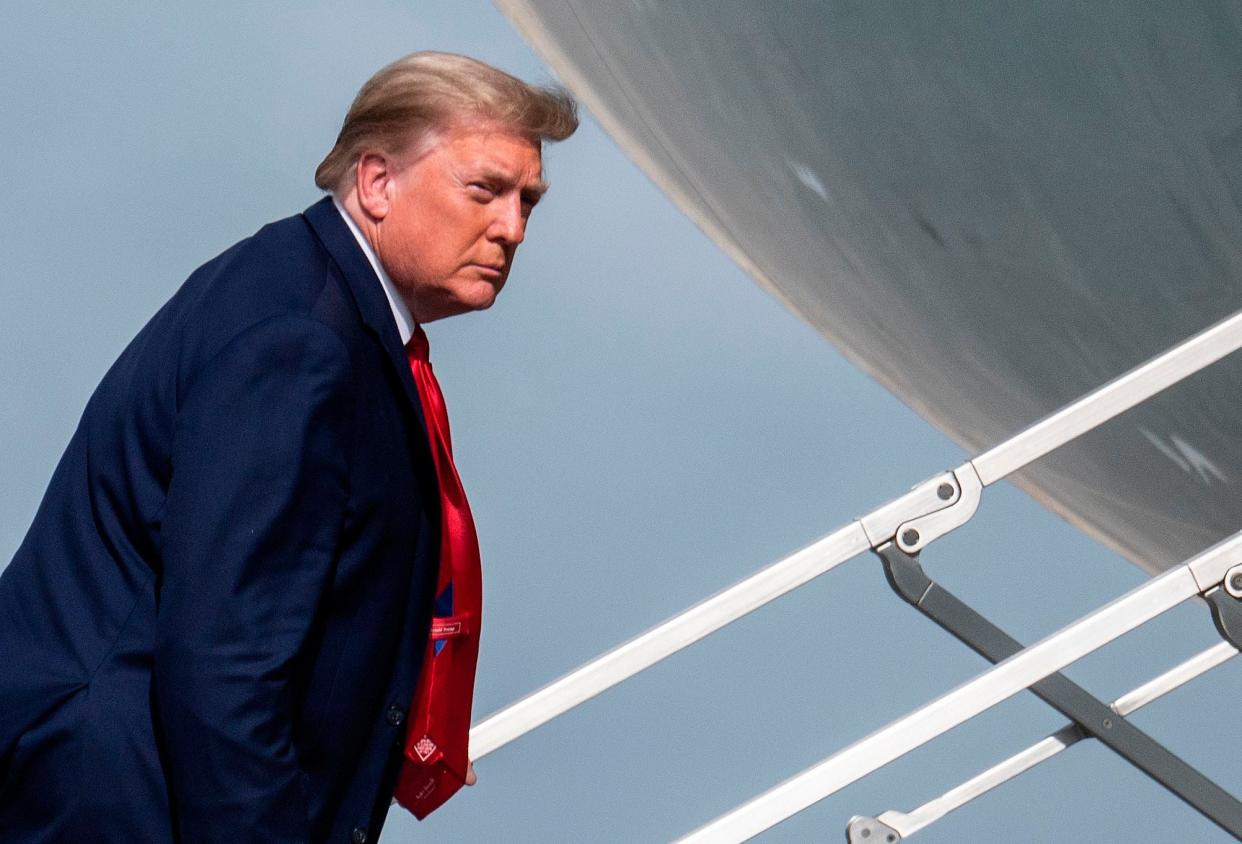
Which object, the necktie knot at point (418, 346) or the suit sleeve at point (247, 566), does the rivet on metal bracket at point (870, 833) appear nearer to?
the necktie knot at point (418, 346)

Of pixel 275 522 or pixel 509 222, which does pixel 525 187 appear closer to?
pixel 509 222

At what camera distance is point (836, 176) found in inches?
116

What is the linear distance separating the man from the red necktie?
17mm

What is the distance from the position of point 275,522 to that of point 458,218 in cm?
31

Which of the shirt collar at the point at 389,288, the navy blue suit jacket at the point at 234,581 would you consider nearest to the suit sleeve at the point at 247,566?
the navy blue suit jacket at the point at 234,581

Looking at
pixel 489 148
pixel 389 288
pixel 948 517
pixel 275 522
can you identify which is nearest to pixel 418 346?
pixel 389 288

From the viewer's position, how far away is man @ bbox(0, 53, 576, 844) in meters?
1.46

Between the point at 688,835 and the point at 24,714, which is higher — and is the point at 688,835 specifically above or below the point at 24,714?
below

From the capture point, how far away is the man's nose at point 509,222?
1.67 metres

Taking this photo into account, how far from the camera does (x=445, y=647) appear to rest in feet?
5.67

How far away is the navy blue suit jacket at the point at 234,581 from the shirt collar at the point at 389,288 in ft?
0.11

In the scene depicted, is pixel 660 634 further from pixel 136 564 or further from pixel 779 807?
pixel 136 564

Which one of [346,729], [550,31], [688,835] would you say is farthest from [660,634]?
[550,31]

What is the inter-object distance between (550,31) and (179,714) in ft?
6.70
